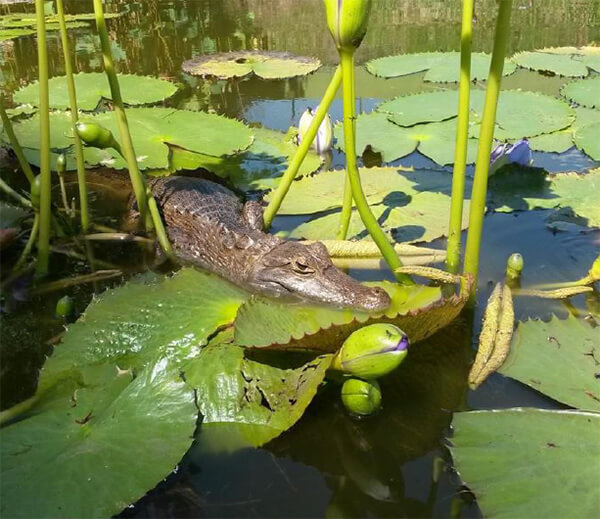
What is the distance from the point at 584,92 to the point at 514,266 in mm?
2717

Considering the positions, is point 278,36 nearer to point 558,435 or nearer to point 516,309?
point 516,309

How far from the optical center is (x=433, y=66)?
5668mm

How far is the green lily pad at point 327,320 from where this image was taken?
1754 mm

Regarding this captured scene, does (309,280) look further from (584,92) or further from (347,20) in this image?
(584,92)

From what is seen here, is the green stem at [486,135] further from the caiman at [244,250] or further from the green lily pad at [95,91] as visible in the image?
the green lily pad at [95,91]

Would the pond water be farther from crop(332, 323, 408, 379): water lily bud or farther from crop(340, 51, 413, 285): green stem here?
crop(340, 51, 413, 285): green stem

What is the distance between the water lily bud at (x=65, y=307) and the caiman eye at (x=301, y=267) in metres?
0.87

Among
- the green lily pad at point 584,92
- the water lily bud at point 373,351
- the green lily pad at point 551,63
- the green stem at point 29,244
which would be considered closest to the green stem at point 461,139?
the water lily bud at point 373,351

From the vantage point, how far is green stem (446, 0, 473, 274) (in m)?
1.78

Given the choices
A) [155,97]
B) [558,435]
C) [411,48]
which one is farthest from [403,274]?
[411,48]

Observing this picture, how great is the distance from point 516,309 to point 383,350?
0.91 m

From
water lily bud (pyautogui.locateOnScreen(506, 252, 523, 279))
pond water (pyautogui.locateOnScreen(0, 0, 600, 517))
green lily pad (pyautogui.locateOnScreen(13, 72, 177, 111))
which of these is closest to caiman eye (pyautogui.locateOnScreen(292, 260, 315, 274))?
pond water (pyautogui.locateOnScreen(0, 0, 600, 517))

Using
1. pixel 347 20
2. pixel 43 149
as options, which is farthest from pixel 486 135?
pixel 43 149

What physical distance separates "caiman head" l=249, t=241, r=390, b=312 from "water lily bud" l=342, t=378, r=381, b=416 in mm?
366
